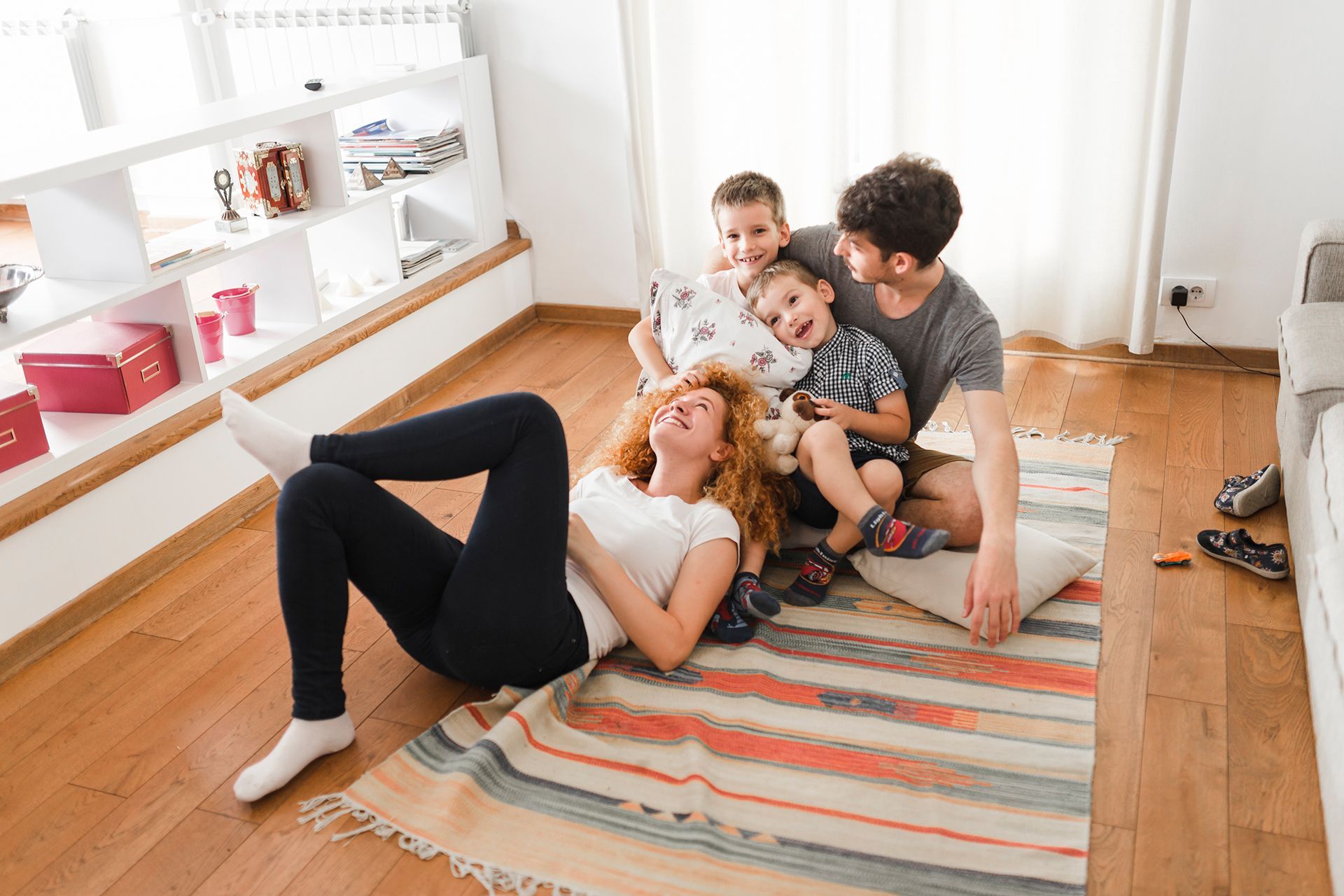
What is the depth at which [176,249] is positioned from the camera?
2543 mm

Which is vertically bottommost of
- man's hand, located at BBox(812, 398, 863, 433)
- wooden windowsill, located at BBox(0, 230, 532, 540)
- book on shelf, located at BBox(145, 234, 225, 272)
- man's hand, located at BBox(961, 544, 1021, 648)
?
man's hand, located at BBox(961, 544, 1021, 648)

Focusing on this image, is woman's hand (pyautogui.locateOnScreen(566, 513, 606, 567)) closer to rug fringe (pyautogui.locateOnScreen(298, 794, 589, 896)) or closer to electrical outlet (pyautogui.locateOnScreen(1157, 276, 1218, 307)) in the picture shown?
rug fringe (pyautogui.locateOnScreen(298, 794, 589, 896))

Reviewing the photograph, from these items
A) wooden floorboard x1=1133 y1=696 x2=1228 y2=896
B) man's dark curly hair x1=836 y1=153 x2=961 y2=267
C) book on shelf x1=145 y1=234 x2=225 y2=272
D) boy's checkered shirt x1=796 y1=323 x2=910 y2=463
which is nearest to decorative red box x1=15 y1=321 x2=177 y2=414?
book on shelf x1=145 y1=234 x2=225 y2=272

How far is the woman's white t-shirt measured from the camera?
1935 mm

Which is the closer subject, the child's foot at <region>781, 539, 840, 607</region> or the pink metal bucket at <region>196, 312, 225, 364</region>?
the child's foot at <region>781, 539, 840, 607</region>

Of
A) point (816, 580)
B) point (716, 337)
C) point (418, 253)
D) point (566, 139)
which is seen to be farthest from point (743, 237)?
point (566, 139)

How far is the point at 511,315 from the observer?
392 centimetres

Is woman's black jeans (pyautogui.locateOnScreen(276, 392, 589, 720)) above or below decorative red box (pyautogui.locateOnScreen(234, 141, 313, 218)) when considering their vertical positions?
below

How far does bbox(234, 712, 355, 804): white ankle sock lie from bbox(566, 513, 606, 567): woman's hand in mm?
460

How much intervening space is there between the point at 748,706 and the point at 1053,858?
Result: 553 millimetres

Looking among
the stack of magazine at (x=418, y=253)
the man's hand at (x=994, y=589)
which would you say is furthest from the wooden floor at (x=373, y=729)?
the stack of magazine at (x=418, y=253)

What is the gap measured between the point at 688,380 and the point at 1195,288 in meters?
1.85

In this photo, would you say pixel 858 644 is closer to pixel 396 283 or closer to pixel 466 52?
pixel 396 283

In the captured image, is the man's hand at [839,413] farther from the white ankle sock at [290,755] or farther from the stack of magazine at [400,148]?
the stack of magazine at [400,148]
